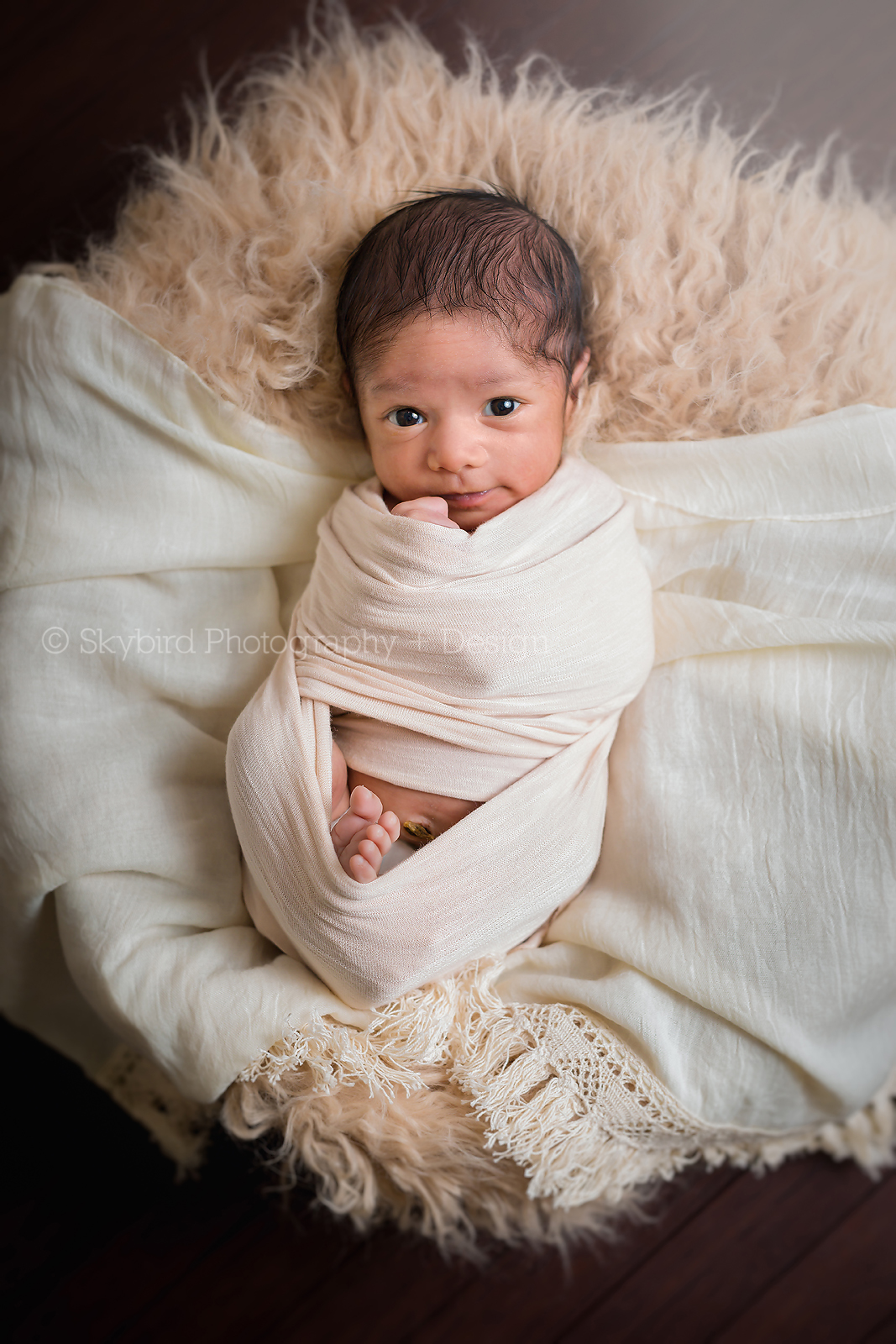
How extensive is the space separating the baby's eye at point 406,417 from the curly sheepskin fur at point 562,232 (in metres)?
0.13

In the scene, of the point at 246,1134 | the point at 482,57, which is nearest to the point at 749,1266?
the point at 246,1134

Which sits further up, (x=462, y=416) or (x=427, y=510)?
(x=462, y=416)

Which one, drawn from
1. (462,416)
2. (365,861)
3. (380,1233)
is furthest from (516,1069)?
(462,416)

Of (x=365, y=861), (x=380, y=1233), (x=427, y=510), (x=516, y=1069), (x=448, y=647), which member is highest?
(x=427, y=510)

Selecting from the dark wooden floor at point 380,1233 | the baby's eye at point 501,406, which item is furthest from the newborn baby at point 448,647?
the dark wooden floor at point 380,1233

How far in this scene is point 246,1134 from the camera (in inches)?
36.2

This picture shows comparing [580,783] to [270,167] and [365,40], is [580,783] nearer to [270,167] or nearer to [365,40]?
[270,167]

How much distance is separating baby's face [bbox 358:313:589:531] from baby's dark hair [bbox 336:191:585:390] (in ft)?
0.06

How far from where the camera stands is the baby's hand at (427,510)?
2.98 ft

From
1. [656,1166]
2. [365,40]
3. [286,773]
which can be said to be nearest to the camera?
[286,773]

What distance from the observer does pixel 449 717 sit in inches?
35.3

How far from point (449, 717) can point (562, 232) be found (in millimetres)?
629

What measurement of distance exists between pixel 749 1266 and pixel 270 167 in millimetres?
1739

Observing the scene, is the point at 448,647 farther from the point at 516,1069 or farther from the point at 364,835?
the point at 516,1069
